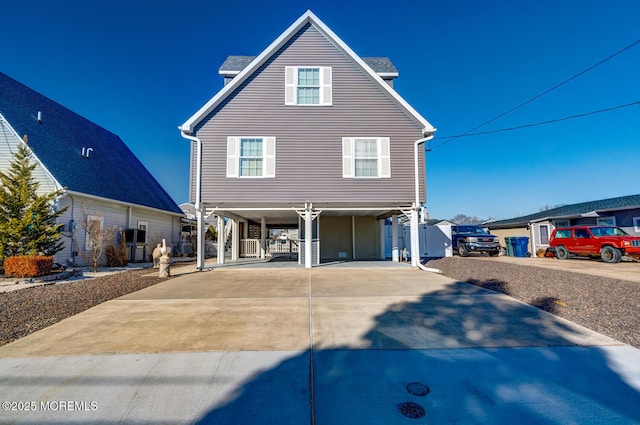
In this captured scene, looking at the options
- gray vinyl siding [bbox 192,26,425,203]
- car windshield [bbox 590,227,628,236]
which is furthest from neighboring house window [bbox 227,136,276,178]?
car windshield [bbox 590,227,628,236]

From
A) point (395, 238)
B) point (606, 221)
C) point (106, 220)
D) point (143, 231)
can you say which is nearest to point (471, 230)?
point (606, 221)

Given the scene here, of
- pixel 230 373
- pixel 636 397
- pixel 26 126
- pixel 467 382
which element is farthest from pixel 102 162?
pixel 636 397

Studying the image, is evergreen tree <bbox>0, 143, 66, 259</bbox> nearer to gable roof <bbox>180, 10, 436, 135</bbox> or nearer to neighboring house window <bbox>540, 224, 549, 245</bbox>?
gable roof <bbox>180, 10, 436, 135</bbox>

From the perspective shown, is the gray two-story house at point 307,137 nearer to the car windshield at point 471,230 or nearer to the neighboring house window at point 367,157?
the neighboring house window at point 367,157

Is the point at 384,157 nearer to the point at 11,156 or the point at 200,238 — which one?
the point at 200,238

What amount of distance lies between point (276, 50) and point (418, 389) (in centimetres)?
1146

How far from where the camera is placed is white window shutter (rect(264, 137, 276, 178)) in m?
10.5

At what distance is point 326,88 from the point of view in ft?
35.6

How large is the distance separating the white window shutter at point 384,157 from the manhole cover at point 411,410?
900cm

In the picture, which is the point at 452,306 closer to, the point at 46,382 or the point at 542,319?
the point at 542,319

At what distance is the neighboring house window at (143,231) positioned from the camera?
14547 mm

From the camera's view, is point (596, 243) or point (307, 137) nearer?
point (307, 137)

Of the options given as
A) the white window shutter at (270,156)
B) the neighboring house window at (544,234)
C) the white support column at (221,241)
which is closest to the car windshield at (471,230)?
the neighboring house window at (544,234)

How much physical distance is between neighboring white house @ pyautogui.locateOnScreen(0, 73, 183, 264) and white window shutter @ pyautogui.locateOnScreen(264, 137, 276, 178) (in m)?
7.15
